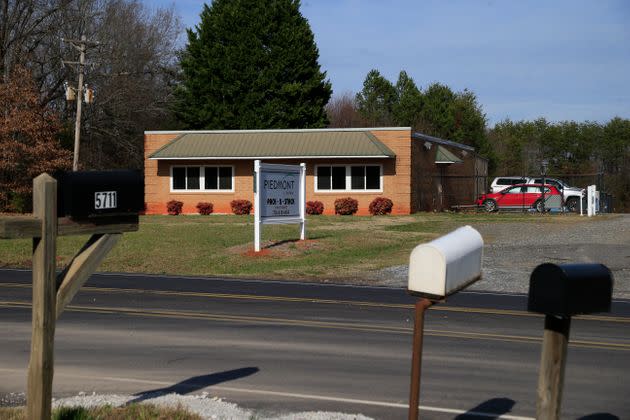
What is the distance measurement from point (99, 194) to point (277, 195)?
20715 millimetres

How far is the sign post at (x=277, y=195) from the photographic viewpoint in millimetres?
25072

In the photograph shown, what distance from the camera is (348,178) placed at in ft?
149

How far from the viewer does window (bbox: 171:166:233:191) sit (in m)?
47.7

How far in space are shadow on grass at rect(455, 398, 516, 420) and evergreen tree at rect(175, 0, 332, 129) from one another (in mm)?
52421

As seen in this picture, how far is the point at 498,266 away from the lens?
74.1 ft

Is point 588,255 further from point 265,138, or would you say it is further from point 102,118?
point 102,118

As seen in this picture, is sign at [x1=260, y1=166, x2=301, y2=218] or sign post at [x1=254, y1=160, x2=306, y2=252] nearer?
sign post at [x1=254, y1=160, x2=306, y2=252]

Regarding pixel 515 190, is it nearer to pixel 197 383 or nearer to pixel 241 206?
pixel 241 206

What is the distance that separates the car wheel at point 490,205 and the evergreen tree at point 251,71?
1671 centimetres

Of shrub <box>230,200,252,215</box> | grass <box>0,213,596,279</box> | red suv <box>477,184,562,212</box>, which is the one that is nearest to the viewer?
grass <box>0,213,596,279</box>

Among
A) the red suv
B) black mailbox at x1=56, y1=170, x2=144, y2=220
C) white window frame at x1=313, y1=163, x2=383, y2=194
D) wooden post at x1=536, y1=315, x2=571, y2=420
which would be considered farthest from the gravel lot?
wooden post at x1=536, y1=315, x2=571, y2=420

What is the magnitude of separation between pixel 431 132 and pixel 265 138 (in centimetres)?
3528

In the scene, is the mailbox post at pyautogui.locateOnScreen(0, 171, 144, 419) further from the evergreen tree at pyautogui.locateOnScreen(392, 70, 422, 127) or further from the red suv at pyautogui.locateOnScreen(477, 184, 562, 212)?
the evergreen tree at pyautogui.locateOnScreen(392, 70, 422, 127)

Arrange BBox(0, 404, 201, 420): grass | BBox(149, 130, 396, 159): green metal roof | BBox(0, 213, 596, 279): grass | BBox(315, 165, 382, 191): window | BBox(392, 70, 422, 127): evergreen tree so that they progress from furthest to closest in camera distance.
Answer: BBox(392, 70, 422, 127): evergreen tree
BBox(315, 165, 382, 191): window
BBox(149, 130, 396, 159): green metal roof
BBox(0, 213, 596, 279): grass
BBox(0, 404, 201, 420): grass
